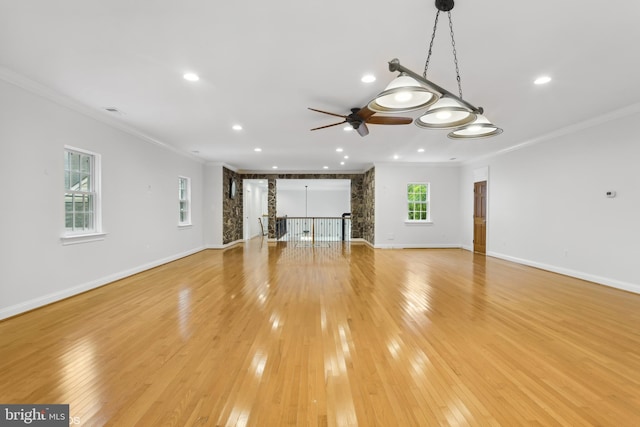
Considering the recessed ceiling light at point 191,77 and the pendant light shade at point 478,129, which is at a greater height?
the recessed ceiling light at point 191,77

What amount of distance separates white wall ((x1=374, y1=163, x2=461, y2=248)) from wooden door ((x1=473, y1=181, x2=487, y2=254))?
0.92m

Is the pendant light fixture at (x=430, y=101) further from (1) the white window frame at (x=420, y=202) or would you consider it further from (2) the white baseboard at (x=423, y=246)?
(2) the white baseboard at (x=423, y=246)

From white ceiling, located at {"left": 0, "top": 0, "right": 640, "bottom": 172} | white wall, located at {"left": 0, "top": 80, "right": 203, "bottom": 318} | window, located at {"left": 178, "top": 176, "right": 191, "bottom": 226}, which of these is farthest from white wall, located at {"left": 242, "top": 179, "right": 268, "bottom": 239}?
white ceiling, located at {"left": 0, "top": 0, "right": 640, "bottom": 172}

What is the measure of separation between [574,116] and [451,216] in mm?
5166

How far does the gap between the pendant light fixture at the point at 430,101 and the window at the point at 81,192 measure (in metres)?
4.59

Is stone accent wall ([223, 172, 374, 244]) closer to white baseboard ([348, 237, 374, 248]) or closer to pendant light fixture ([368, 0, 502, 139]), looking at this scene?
white baseboard ([348, 237, 374, 248])

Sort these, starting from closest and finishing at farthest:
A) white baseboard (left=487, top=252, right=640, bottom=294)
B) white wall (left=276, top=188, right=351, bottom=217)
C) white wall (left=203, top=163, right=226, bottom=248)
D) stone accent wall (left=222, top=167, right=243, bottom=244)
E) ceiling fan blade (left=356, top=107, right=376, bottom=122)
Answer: ceiling fan blade (left=356, top=107, right=376, bottom=122) → white baseboard (left=487, top=252, right=640, bottom=294) → white wall (left=203, top=163, right=226, bottom=248) → stone accent wall (left=222, top=167, right=243, bottom=244) → white wall (left=276, top=188, right=351, bottom=217)

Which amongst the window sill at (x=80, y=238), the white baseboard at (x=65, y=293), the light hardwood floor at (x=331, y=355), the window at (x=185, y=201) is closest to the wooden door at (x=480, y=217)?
the light hardwood floor at (x=331, y=355)

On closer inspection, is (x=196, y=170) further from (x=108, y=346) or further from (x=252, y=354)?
(x=252, y=354)

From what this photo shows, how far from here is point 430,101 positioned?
223 cm

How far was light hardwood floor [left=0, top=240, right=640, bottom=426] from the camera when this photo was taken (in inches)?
71.4

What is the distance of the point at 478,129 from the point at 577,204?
417 centimetres

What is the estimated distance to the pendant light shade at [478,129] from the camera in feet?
8.91

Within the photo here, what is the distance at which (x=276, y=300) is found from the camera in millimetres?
4031
